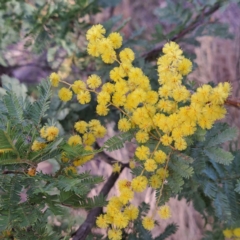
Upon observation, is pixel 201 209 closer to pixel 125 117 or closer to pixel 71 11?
pixel 125 117

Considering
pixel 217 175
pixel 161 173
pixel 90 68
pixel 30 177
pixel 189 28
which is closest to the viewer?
pixel 30 177

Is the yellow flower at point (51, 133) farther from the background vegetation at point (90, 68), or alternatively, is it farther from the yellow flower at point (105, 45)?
the yellow flower at point (105, 45)

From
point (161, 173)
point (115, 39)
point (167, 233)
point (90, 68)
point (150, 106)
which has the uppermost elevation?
point (90, 68)

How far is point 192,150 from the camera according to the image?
2.54ft

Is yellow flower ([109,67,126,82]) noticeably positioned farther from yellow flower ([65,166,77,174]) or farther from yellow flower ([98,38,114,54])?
yellow flower ([65,166,77,174])

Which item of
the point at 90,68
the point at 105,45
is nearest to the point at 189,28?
the point at 90,68

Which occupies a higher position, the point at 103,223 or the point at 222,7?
the point at 222,7

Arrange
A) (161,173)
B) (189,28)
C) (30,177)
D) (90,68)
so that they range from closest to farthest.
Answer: (30,177)
(161,173)
(189,28)
(90,68)

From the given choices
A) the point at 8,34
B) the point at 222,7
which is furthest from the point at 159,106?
the point at 8,34

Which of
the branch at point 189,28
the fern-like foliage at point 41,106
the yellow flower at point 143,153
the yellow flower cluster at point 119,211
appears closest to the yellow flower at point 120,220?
the yellow flower cluster at point 119,211

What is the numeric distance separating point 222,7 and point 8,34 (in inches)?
26.2

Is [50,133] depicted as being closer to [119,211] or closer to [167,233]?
[119,211]

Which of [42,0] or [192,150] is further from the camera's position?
[42,0]

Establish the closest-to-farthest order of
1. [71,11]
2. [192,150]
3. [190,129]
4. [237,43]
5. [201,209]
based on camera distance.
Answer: [190,129] → [192,150] → [201,209] → [71,11] → [237,43]
